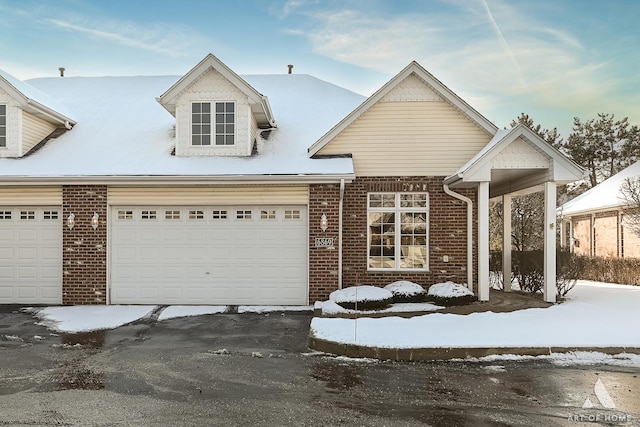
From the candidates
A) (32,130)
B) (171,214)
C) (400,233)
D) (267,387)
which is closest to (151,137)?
(171,214)

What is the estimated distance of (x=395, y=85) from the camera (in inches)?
495

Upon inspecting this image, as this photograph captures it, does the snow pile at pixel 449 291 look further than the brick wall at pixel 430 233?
No

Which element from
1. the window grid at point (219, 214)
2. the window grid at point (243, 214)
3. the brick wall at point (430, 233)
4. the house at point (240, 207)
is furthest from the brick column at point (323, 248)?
the window grid at point (219, 214)

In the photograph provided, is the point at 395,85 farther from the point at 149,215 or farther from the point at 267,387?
the point at 267,387

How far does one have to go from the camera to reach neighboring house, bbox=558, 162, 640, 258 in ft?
64.3

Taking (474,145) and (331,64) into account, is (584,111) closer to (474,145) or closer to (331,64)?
(331,64)

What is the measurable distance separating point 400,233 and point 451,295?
2.20 meters

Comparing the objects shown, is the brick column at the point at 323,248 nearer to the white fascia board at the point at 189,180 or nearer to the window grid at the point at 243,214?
the white fascia board at the point at 189,180

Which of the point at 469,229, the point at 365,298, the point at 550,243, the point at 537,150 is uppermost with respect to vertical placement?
the point at 537,150

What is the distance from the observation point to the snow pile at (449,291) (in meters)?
11.1

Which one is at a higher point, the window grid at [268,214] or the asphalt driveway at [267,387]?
the window grid at [268,214]

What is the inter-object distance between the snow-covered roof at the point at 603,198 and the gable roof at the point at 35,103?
66.1 ft

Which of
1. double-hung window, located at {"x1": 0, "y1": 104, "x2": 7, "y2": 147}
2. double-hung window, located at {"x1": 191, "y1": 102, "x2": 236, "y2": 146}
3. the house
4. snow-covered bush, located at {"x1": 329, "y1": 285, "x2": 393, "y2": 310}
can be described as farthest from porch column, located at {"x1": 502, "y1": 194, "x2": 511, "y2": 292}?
double-hung window, located at {"x1": 0, "y1": 104, "x2": 7, "y2": 147}

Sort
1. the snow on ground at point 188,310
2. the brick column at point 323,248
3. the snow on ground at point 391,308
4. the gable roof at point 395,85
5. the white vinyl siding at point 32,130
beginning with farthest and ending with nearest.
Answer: the white vinyl siding at point 32,130
the gable roof at point 395,85
the brick column at point 323,248
the snow on ground at point 188,310
the snow on ground at point 391,308
